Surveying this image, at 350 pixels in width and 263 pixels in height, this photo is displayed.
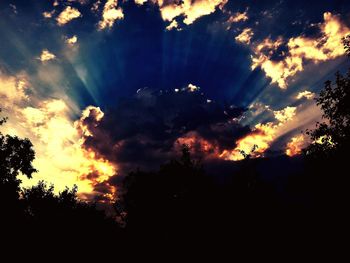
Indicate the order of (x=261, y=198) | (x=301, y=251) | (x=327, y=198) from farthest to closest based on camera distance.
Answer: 1. (x=327, y=198)
2. (x=261, y=198)
3. (x=301, y=251)

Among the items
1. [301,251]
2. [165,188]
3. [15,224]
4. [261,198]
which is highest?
[165,188]

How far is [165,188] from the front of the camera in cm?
5144

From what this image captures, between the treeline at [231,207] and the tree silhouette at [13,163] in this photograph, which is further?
the tree silhouette at [13,163]

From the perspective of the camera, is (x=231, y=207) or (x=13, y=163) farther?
(x=13, y=163)

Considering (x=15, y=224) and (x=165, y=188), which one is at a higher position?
(x=165, y=188)

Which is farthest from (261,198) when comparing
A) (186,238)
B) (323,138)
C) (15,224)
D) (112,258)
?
(15,224)

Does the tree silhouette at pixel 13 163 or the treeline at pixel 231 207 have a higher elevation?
the tree silhouette at pixel 13 163

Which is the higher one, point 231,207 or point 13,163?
point 13,163

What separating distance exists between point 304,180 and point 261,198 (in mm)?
14728

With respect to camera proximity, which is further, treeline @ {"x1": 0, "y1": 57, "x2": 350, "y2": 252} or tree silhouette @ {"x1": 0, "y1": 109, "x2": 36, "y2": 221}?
tree silhouette @ {"x1": 0, "y1": 109, "x2": 36, "y2": 221}

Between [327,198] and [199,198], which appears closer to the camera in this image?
[199,198]

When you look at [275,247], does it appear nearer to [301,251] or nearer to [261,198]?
[301,251]

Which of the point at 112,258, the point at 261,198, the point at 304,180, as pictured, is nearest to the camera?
the point at 261,198

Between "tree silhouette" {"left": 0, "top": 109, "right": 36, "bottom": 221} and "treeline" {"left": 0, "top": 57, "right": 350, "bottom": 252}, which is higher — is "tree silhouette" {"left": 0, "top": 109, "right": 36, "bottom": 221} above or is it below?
above
